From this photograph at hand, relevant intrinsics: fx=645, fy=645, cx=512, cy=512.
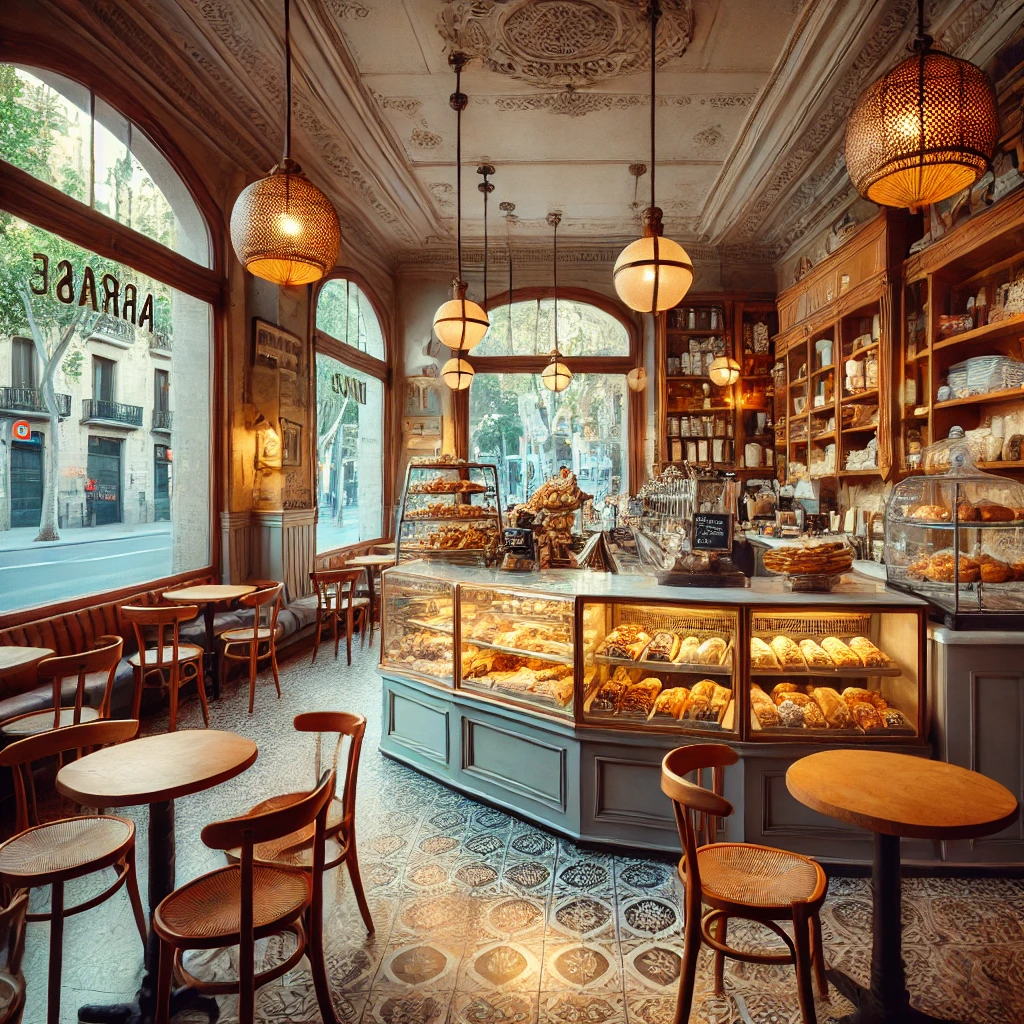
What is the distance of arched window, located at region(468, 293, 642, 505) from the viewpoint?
9617 mm

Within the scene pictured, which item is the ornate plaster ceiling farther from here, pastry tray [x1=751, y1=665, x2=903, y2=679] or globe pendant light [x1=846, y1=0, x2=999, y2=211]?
pastry tray [x1=751, y1=665, x2=903, y2=679]

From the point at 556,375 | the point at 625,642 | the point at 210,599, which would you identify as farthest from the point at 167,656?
the point at 556,375

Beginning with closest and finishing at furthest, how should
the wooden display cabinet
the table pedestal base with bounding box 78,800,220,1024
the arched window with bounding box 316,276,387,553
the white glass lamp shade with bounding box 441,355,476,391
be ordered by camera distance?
the table pedestal base with bounding box 78,800,220,1024 → the wooden display cabinet → the white glass lamp shade with bounding box 441,355,476,391 → the arched window with bounding box 316,276,387,553

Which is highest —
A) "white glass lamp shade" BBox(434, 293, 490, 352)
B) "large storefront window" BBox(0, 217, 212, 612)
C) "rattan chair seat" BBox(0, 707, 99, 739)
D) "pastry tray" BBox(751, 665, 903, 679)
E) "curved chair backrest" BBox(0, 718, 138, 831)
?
"white glass lamp shade" BBox(434, 293, 490, 352)

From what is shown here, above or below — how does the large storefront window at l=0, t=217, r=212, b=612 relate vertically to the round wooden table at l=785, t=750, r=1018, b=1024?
above

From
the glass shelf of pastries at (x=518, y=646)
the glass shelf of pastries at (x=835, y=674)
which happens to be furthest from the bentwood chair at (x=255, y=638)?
the glass shelf of pastries at (x=835, y=674)

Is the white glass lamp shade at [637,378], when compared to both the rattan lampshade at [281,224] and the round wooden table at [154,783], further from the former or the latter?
the round wooden table at [154,783]

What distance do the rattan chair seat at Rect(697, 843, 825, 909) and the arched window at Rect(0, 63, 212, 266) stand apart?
529 cm

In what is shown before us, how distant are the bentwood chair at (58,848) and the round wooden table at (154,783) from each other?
113 millimetres

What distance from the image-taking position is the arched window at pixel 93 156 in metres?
4.06

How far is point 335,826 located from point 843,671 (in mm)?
2249

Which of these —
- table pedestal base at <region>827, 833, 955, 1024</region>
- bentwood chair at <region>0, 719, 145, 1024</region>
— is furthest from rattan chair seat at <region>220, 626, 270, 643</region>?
table pedestal base at <region>827, 833, 955, 1024</region>

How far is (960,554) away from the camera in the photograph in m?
2.98

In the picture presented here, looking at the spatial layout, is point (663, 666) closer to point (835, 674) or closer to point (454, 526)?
point (835, 674)
